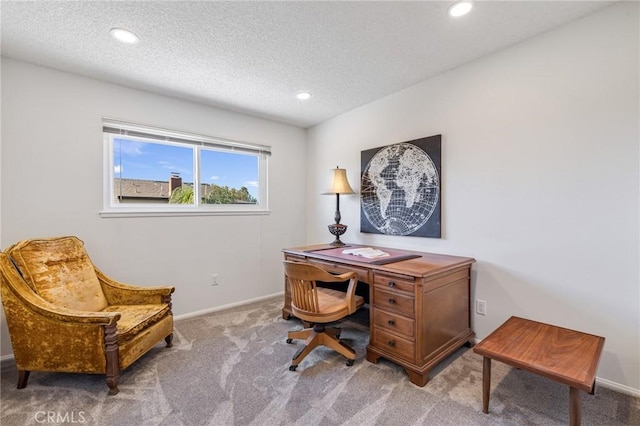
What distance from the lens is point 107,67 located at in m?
2.35

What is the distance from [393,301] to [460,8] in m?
1.95

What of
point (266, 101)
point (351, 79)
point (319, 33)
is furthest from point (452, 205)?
point (266, 101)

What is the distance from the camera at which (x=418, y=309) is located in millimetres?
1836

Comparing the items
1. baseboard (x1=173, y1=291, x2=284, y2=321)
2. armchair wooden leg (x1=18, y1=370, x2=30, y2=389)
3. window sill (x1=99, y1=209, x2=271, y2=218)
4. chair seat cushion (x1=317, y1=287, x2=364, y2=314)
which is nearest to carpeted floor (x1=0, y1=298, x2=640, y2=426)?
armchair wooden leg (x1=18, y1=370, x2=30, y2=389)

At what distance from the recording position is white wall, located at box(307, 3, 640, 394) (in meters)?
1.70

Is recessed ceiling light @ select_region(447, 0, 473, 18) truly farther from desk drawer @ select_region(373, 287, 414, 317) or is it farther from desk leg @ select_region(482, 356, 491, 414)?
desk leg @ select_region(482, 356, 491, 414)

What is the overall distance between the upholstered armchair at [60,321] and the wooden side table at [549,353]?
87.9 inches

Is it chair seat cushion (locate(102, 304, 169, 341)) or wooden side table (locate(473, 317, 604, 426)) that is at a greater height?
wooden side table (locate(473, 317, 604, 426))

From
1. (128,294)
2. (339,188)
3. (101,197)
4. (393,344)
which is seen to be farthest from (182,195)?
(393,344)

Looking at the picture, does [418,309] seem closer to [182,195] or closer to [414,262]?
[414,262]

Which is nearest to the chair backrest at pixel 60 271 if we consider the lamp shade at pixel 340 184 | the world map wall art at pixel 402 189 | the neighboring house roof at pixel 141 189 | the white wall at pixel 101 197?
the white wall at pixel 101 197

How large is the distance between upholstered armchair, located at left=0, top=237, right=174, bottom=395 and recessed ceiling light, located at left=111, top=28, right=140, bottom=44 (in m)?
1.61

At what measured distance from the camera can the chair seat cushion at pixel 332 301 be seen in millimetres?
2127

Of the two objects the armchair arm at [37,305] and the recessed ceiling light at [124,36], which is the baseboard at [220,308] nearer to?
the armchair arm at [37,305]
